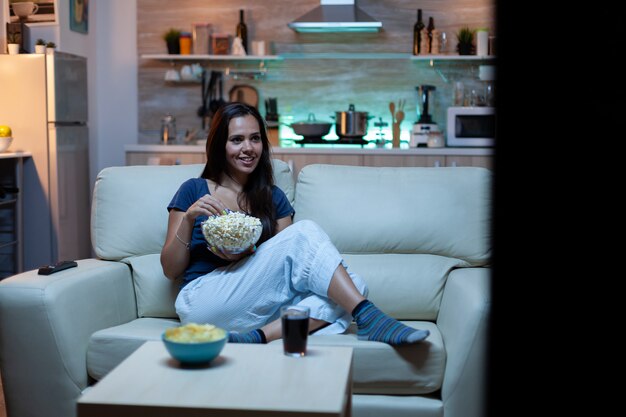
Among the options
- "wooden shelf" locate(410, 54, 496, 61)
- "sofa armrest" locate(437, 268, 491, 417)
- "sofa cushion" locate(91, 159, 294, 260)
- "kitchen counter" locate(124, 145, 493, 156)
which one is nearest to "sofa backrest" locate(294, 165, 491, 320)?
"sofa armrest" locate(437, 268, 491, 417)

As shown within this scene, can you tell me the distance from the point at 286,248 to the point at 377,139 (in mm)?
3233

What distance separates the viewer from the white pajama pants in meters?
2.38

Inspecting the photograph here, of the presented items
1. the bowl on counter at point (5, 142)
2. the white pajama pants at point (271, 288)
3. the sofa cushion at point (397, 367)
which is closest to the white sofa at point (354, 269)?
the sofa cushion at point (397, 367)

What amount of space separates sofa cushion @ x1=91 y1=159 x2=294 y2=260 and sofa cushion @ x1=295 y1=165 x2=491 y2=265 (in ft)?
1.64

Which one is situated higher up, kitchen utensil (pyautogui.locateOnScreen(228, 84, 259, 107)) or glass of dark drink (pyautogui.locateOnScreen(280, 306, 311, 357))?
kitchen utensil (pyautogui.locateOnScreen(228, 84, 259, 107))

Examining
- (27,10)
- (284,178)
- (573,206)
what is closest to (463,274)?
(284,178)

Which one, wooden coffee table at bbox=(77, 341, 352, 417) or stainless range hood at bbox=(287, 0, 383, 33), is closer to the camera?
wooden coffee table at bbox=(77, 341, 352, 417)

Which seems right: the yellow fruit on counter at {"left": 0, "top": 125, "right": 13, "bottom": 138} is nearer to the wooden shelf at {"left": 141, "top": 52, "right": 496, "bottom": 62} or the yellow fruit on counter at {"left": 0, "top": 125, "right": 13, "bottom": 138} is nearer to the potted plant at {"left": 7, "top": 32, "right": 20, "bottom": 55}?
the potted plant at {"left": 7, "top": 32, "right": 20, "bottom": 55}

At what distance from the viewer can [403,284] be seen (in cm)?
263

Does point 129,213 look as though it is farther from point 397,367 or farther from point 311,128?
point 311,128

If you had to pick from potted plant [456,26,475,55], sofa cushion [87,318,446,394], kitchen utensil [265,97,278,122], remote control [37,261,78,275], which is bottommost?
sofa cushion [87,318,446,394]

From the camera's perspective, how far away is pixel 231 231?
228 centimetres

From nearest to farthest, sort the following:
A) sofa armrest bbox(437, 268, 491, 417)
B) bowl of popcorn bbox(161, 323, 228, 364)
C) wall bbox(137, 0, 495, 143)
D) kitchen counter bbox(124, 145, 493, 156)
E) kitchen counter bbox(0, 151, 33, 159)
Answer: bowl of popcorn bbox(161, 323, 228, 364) → sofa armrest bbox(437, 268, 491, 417) → kitchen counter bbox(0, 151, 33, 159) → kitchen counter bbox(124, 145, 493, 156) → wall bbox(137, 0, 495, 143)

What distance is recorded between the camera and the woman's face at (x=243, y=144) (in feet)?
8.74
